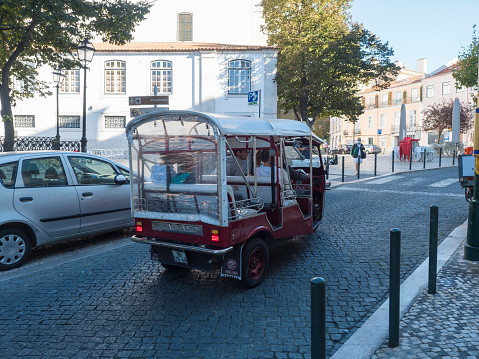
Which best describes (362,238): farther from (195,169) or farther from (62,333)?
(62,333)

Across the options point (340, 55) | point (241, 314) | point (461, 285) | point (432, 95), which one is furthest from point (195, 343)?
point (432, 95)

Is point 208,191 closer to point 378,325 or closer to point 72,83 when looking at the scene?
point 378,325

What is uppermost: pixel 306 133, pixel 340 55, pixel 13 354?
Result: pixel 340 55

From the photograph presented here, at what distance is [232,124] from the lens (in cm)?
460

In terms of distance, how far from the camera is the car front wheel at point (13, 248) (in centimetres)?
573

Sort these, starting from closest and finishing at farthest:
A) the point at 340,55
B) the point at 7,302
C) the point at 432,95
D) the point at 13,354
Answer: the point at 13,354 < the point at 7,302 < the point at 340,55 < the point at 432,95

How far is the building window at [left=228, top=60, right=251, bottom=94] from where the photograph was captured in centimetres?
3000

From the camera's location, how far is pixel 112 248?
22.5ft

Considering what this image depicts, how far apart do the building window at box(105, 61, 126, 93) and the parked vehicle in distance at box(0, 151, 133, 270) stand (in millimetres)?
24722

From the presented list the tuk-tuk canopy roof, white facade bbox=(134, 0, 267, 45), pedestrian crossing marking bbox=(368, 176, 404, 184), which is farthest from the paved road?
white facade bbox=(134, 0, 267, 45)

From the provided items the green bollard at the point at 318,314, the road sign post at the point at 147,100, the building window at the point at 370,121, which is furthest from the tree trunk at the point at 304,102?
the building window at the point at 370,121

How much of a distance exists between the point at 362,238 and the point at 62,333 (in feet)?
16.6

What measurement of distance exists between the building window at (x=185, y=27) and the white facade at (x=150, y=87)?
20.7 ft

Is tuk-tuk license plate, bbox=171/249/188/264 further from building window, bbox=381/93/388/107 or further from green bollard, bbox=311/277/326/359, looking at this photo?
building window, bbox=381/93/388/107
